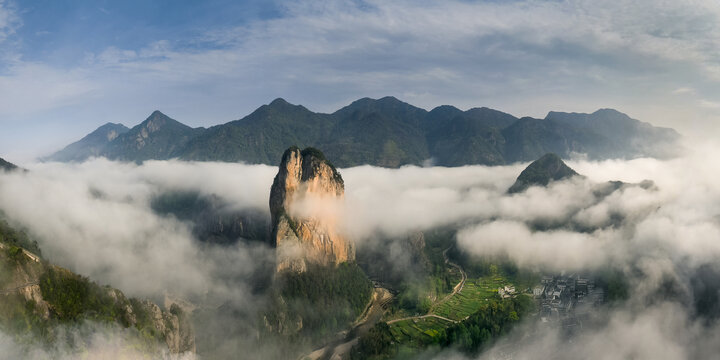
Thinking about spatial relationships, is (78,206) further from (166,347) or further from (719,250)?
(719,250)

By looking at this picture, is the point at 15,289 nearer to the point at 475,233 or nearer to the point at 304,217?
the point at 304,217

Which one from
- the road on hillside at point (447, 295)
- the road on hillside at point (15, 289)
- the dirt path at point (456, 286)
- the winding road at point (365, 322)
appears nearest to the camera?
the road on hillside at point (15, 289)

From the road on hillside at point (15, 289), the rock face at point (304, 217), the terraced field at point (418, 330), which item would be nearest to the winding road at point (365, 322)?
the terraced field at point (418, 330)

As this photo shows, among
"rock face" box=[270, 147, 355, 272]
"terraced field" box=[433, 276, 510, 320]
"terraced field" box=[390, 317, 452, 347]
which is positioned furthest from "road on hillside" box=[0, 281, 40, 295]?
"terraced field" box=[433, 276, 510, 320]

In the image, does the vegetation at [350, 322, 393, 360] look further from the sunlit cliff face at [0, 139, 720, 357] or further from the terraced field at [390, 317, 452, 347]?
the sunlit cliff face at [0, 139, 720, 357]

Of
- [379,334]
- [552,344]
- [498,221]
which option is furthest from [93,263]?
[498,221]

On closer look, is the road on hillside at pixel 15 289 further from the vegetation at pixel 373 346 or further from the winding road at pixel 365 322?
the vegetation at pixel 373 346
